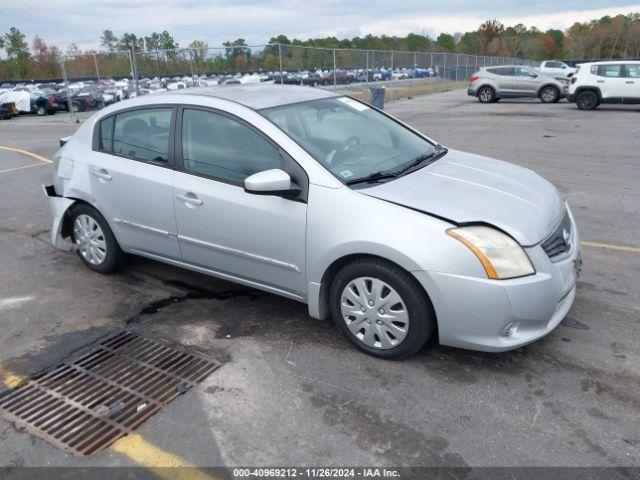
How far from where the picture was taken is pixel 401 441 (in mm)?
2715

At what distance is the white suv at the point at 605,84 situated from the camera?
17453 millimetres

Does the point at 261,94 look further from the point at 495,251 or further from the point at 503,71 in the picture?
the point at 503,71

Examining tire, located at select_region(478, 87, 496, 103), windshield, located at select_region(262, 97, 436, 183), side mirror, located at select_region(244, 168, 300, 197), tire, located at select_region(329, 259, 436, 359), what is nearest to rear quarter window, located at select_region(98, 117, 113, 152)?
windshield, located at select_region(262, 97, 436, 183)

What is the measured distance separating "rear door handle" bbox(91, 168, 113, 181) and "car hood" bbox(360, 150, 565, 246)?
7.55ft

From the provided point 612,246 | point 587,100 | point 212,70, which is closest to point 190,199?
point 612,246

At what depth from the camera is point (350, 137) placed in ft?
13.2

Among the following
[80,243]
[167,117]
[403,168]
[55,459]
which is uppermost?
A: [167,117]

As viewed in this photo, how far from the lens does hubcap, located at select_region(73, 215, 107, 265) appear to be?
4766 mm

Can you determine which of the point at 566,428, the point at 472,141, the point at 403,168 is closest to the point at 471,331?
the point at 566,428

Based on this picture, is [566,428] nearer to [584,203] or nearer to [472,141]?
[584,203]

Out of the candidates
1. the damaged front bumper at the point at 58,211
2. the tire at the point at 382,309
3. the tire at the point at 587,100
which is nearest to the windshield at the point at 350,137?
the tire at the point at 382,309

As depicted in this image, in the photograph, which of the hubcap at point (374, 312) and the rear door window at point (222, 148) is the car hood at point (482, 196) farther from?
the rear door window at point (222, 148)

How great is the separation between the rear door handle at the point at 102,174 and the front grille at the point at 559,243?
3.34m

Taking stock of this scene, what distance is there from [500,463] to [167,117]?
3266 mm
